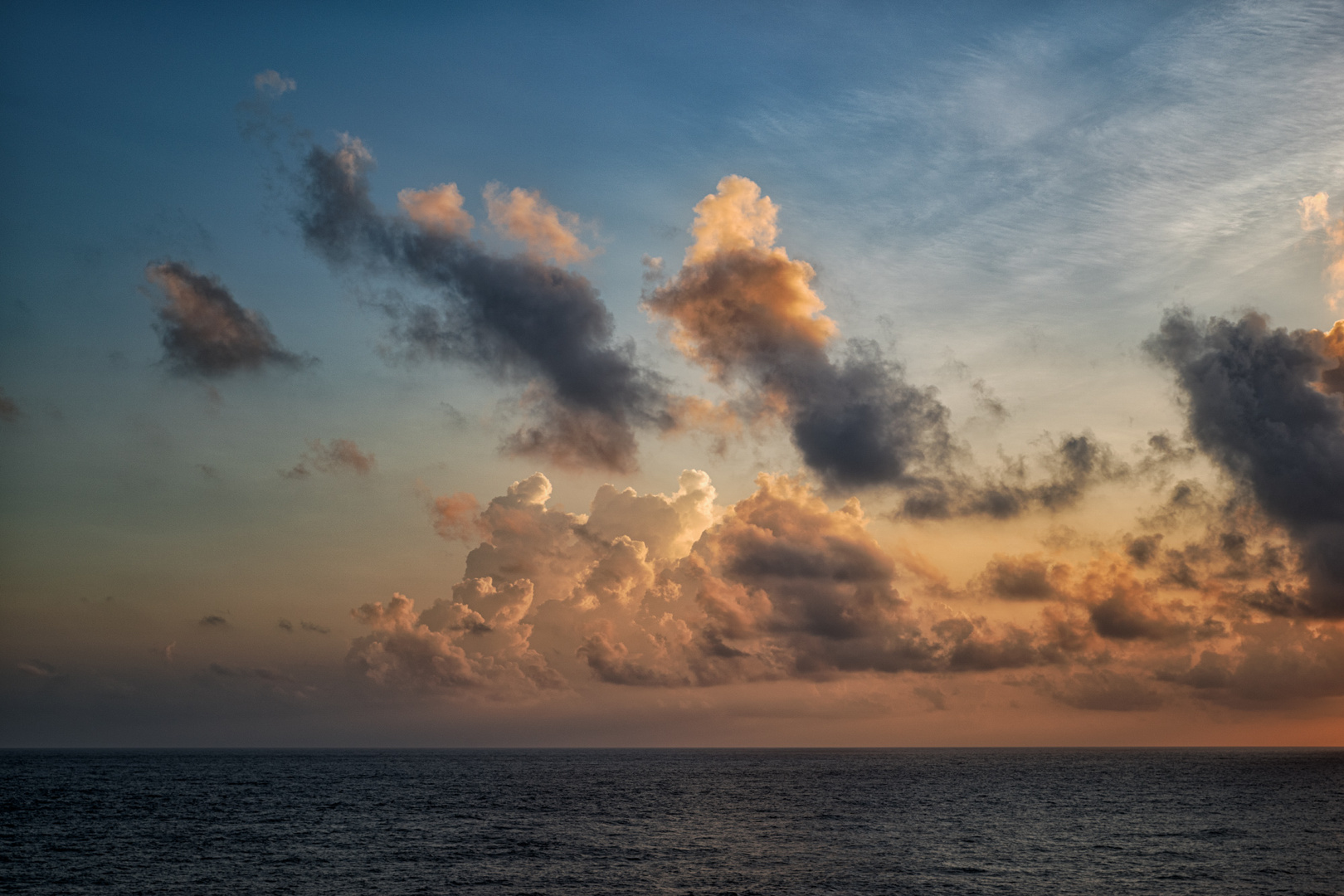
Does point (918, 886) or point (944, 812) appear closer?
point (918, 886)

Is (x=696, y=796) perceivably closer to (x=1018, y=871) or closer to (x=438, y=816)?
(x=438, y=816)

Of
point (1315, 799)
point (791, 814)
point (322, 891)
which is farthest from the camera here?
point (1315, 799)

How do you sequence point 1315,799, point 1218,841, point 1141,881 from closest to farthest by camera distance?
point 1141,881, point 1218,841, point 1315,799

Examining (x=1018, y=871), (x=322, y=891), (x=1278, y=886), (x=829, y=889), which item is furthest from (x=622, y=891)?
(x=1278, y=886)

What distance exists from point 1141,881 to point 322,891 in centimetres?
6898

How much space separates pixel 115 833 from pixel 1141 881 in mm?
110724

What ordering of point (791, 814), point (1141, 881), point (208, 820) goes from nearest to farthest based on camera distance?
point (1141, 881), point (208, 820), point (791, 814)

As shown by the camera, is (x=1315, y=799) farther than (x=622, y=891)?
Yes

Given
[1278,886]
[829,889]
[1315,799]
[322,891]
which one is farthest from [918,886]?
[1315,799]

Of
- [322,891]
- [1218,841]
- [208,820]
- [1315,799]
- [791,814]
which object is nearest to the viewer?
[322,891]

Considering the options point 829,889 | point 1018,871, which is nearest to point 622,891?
point 829,889

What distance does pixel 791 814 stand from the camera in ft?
424

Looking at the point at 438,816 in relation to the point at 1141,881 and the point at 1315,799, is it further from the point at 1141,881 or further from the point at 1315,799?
the point at 1315,799

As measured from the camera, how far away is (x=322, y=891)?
7062cm
